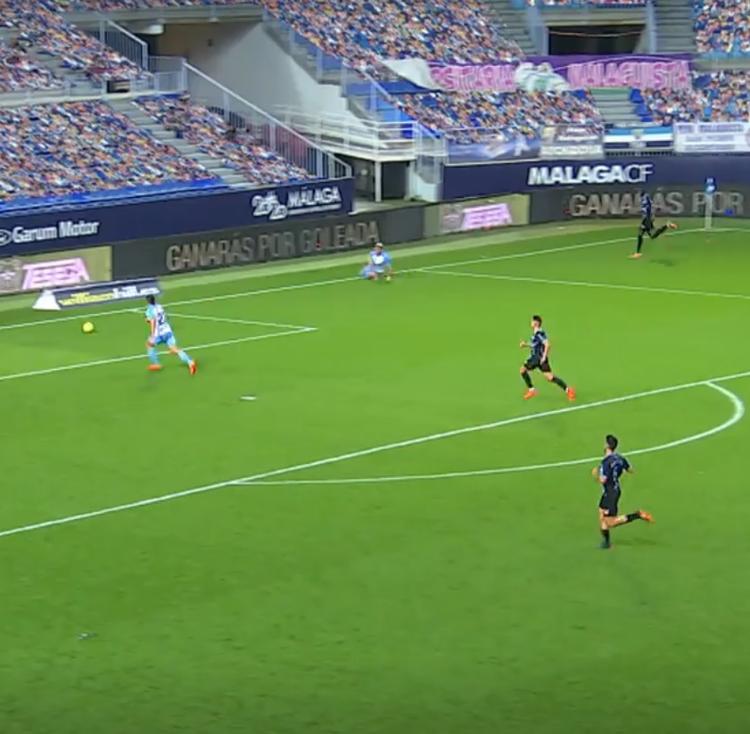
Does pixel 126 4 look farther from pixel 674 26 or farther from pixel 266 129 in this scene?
pixel 674 26

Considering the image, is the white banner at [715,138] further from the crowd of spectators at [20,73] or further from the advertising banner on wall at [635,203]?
the crowd of spectators at [20,73]

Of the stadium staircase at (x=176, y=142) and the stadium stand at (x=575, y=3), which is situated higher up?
the stadium stand at (x=575, y=3)

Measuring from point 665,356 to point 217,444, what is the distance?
36.3 ft

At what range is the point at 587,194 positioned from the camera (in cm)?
5775

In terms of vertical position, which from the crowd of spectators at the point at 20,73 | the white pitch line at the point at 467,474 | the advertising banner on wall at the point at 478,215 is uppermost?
the crowd of spectators at the point at 20,73

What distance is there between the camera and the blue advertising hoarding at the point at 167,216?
44750 millimetres

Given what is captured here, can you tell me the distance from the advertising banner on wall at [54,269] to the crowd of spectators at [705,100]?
28.4m

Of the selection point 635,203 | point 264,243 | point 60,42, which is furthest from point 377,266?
point 60,42

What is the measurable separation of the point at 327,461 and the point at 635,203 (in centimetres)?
3317

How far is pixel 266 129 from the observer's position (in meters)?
58.6

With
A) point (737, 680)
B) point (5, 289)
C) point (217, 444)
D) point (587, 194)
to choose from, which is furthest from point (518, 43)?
point (737, 680)

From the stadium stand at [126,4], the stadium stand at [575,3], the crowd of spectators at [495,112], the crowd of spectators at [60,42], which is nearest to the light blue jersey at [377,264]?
the crowd of spectators at [60,42]

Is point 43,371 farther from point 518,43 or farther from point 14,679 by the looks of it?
point 518,43

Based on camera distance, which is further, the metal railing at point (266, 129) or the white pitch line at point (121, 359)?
the metal railing at point (266, 129)
